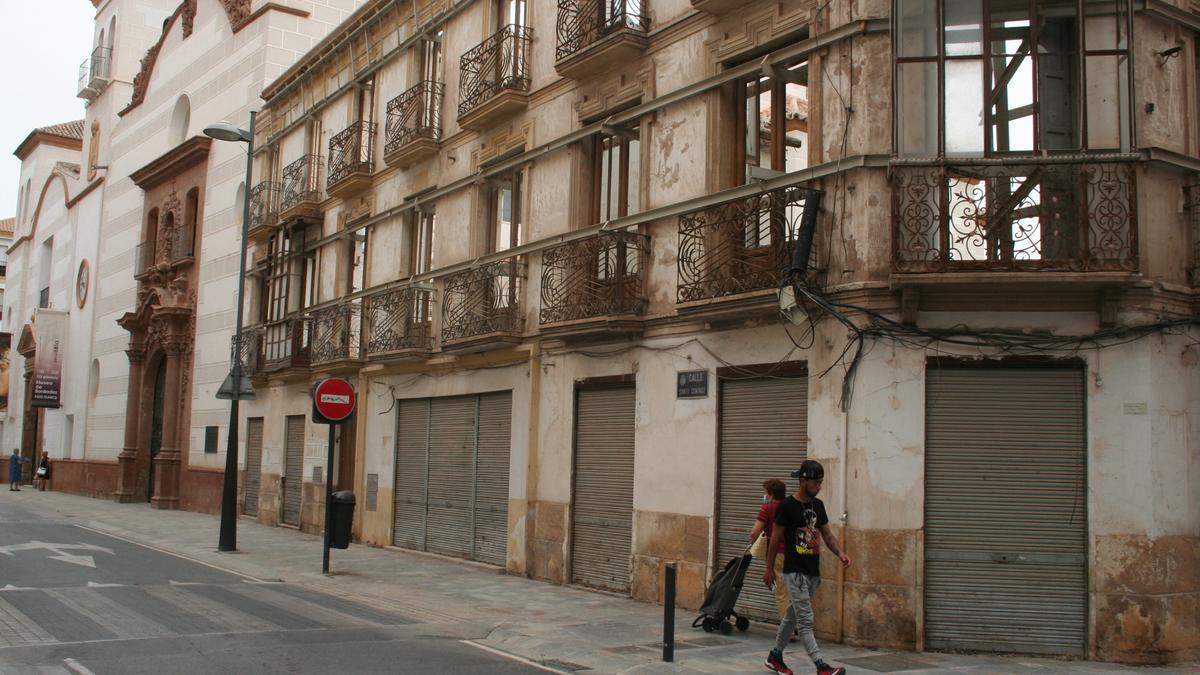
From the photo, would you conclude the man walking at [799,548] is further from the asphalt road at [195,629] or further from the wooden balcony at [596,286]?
the wooden balcony at [596,286]

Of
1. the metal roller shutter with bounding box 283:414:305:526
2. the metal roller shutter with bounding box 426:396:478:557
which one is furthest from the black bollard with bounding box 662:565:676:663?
the metal roller shutter with bounding box 283:414:305:526

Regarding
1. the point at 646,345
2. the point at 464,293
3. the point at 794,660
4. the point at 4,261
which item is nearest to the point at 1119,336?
the point at 794,660

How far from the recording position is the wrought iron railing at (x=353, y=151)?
21625 millimetres

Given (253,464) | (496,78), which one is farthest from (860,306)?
(253,464)

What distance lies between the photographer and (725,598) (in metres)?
10.9

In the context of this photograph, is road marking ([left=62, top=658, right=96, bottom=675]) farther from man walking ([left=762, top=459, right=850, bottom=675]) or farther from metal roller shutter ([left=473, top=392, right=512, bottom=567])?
metal roller shutter ([left=473, top=392, right=512, bottom=567])

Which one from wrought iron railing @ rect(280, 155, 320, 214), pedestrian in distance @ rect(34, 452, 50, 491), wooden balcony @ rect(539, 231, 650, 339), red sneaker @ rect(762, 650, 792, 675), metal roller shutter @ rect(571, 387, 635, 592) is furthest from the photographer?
pedestrian in distance @ rect(34, 452, 50, 491)

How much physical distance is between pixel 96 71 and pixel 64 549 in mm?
31439

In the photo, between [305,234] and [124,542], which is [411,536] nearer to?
[124,542]

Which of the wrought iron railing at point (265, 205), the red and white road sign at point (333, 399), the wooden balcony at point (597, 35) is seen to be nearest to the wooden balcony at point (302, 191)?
the wrought iron railing at point (265, 205)

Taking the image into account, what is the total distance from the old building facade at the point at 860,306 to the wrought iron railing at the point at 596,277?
0.05 m

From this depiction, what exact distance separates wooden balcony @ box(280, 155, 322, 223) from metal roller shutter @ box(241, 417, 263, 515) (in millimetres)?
5688

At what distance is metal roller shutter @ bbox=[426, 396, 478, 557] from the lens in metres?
17.8

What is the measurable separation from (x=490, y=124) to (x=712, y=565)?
8.68 metres
